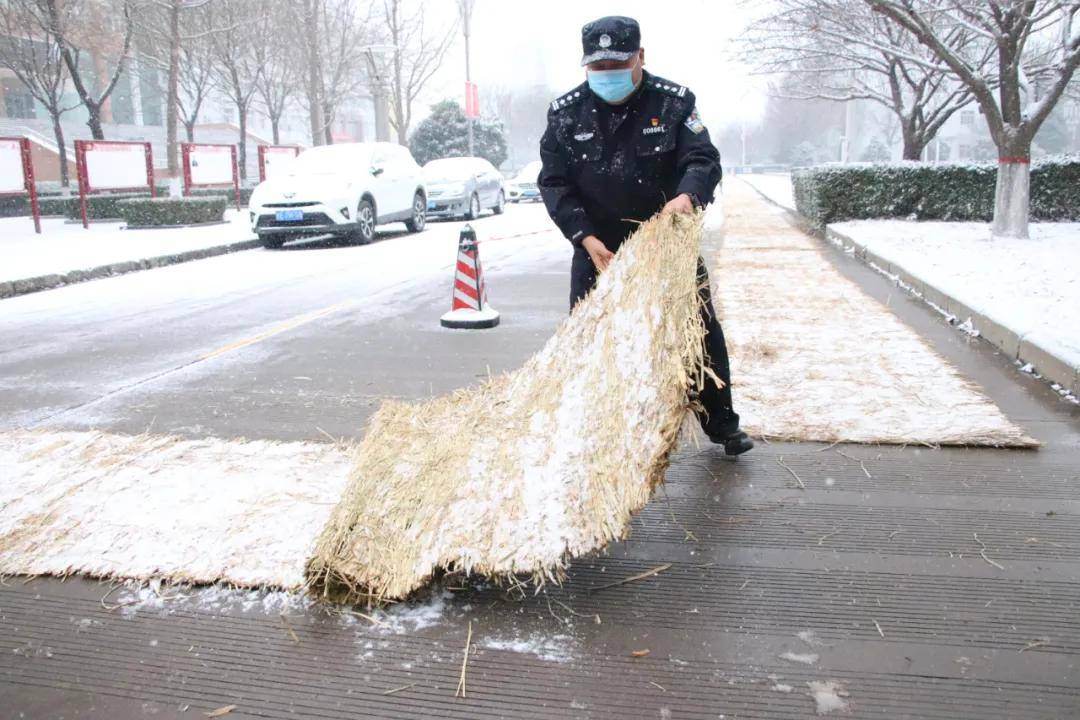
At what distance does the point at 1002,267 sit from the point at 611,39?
804 centimetres

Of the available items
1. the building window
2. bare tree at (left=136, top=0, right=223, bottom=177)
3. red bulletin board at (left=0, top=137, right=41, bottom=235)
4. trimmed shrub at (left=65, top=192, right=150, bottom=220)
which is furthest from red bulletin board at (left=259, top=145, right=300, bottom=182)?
the building window

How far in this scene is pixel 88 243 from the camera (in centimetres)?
1502

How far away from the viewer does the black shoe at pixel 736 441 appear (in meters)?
4.20

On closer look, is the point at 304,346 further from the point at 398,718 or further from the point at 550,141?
the point at 398,718

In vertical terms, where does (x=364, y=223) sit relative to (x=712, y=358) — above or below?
above

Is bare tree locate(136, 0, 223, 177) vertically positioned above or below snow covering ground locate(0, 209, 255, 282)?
above

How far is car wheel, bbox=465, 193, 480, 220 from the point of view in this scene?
2284 centimetres

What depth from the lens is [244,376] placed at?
6.12 m

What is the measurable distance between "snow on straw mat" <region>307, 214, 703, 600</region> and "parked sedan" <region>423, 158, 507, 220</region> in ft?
59.7

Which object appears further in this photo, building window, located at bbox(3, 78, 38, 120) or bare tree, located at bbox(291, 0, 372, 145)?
building window, located at bbox(3, 78, 38, 120)

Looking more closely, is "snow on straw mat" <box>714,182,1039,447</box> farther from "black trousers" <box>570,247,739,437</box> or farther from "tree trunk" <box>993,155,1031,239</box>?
"tree trunk" <box>993,155,1031,239</box>

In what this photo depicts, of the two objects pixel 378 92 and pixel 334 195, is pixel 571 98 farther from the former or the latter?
pixel 378 92

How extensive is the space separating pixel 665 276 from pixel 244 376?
395cm

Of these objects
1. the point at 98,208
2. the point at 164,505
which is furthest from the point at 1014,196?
the point at 98,208
